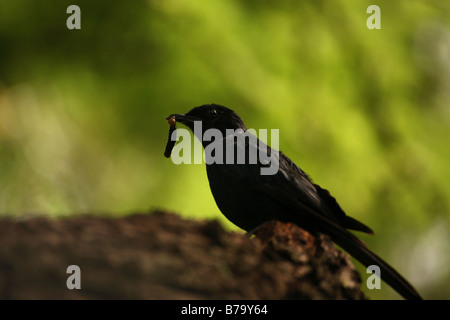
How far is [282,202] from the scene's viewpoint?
3.02 metres

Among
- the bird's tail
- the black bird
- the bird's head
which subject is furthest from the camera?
the bird's head

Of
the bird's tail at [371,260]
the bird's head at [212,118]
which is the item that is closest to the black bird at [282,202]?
the bird's tail at [371,260]

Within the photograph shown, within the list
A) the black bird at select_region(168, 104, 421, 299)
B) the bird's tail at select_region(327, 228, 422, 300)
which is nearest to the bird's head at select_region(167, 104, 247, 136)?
the black bird at select_region(168, 104, 421, 299)

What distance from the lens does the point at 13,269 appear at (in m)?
1.95

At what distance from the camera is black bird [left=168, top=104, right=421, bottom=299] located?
2889mm

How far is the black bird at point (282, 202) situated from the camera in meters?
2.89

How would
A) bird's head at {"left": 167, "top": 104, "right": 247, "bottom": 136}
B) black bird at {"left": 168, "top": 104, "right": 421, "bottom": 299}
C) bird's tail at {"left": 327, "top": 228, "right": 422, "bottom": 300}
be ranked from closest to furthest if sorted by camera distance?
bird's tail at {"left": 327, "top": 228, "right": 422, "bottom": 300} < black bird at {"left": 168, "top": 104, "right": 421, "bottom": 299} < bird's head at {"left": 167, "top": 104, "right": 247, "bottom": 136}

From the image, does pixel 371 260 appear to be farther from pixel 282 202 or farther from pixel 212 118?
pixel 212 118

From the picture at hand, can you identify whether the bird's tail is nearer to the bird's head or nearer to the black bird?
the black bird

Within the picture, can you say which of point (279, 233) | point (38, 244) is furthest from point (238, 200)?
point (38, 244)

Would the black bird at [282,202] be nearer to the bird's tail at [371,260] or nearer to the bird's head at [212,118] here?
the bird's tail at [371,260]

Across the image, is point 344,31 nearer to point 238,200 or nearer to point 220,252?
point 238,200

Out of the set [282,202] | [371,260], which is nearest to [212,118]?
[282,202]
